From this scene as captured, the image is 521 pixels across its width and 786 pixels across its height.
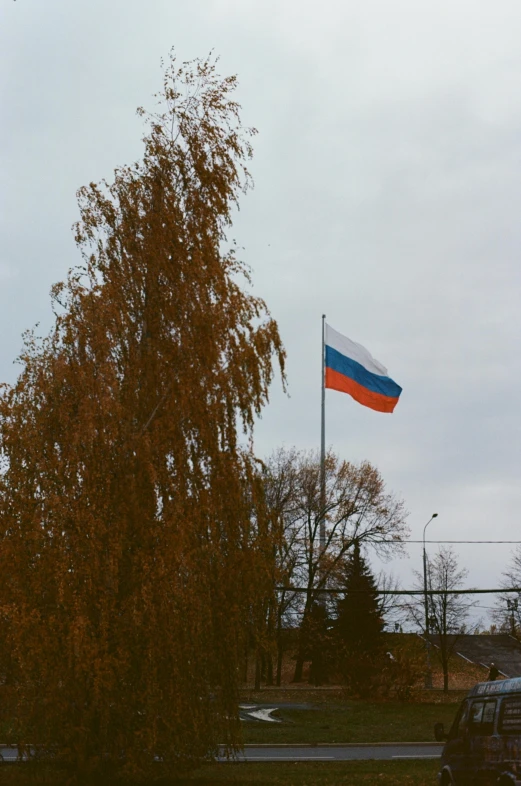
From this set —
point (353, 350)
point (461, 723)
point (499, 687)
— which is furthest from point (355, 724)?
point (499, 687)

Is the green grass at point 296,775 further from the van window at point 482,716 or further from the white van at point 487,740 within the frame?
the van window at point 482,716

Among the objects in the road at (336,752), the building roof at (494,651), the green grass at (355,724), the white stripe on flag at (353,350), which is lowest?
the road at (336,752)

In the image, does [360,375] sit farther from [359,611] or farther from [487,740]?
[487,740]

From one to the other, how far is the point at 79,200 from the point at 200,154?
7.68 ft

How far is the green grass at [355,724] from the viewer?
2492cm

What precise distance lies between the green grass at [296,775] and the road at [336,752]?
1.22 metres

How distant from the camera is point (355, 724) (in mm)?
28609

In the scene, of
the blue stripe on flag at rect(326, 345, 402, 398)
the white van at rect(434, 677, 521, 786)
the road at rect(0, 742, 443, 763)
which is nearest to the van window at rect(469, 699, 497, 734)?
the white van at rect(434, 677, 521, 786)

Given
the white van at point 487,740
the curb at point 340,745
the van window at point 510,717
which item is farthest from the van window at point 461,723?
the curb at point 340,745

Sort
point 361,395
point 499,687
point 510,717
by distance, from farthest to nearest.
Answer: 1. point 361,395
2. point 499,687
3. point 510,717

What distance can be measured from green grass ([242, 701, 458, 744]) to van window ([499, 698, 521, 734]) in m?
11.8

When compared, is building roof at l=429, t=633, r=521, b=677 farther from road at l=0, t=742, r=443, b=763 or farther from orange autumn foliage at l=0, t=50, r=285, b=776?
orange autumn foliage at l=0, t=50, r=285, b=776

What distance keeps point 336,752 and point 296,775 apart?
544cm

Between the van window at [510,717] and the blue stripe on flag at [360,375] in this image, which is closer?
the van window at [510,717]
